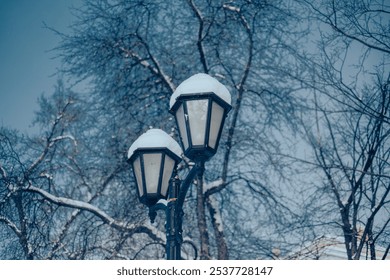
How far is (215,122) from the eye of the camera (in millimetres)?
2270

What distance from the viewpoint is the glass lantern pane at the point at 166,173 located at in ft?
8.45

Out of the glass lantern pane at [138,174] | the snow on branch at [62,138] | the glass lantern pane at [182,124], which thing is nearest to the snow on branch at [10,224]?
the snow on branch at [62,138]

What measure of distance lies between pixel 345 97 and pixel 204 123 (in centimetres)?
174

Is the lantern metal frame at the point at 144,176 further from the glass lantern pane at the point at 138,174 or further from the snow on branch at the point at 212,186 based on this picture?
the snow on branch at the point at 212,186

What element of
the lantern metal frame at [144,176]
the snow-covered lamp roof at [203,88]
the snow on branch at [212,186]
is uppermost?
the snow on branch at [212,186]

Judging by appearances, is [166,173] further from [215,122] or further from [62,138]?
[62,138]

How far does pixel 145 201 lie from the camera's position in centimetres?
252

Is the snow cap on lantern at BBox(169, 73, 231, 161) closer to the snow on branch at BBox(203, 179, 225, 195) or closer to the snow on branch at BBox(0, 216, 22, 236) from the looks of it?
the snow on branch at BBox(0, 216, 22, 236)

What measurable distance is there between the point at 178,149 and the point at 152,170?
21cm

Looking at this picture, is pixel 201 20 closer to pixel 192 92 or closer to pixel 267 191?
pixel 267 191

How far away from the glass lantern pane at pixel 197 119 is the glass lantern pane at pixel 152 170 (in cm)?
40

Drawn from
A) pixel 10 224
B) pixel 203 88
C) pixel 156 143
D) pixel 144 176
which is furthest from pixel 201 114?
pixel 10 224
